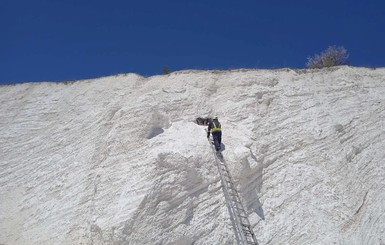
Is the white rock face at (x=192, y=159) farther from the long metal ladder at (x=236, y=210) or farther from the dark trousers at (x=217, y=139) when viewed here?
the dark trousers at (x=217, y=139)

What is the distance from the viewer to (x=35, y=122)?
15.6m

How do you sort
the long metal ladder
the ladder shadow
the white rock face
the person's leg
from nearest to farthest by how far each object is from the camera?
the long metal ladder → the white rock face → the ladder shadow → the person's leg

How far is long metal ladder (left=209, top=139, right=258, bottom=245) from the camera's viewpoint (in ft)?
32.6

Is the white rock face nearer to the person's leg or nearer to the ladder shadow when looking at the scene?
the ladder shadow

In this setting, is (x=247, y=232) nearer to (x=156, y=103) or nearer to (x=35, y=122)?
(x=156, y=103)

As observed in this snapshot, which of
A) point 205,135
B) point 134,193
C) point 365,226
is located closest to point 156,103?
point 205,135

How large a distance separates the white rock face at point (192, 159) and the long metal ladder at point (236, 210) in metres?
0.18

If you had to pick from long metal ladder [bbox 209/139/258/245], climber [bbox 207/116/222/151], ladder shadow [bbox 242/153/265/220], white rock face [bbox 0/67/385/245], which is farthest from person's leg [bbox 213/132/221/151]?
ladder shadow [bbox 242/153/265/220]

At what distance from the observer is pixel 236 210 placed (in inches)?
411

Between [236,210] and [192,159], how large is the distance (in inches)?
66.7

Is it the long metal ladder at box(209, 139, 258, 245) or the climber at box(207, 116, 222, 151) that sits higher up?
the climber at box(207, 116, 222, 151)

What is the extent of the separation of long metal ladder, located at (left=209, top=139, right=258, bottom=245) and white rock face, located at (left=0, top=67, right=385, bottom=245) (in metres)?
0.18

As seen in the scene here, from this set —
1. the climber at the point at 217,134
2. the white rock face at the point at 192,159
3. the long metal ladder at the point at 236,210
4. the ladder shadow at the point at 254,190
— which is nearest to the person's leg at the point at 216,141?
the climber at the point at 217,134

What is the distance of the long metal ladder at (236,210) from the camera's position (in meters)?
9.95
